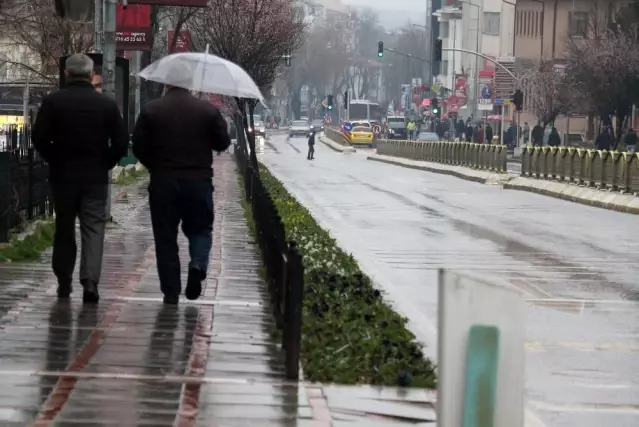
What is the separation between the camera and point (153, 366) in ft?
28.5

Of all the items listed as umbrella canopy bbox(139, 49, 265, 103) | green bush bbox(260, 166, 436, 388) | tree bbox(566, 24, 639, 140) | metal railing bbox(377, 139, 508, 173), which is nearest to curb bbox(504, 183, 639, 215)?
metal railing bbox(377, 139, 508, 173)

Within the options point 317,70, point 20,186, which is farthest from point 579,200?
point 317,70

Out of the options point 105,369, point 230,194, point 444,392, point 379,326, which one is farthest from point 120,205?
point 444,392

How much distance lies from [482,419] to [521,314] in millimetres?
334

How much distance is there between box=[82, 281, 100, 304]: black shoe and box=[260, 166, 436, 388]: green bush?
60.2 inches

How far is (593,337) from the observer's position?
11.8 meters

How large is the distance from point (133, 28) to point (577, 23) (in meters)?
72.9

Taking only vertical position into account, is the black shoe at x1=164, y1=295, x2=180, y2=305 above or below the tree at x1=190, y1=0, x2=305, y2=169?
below

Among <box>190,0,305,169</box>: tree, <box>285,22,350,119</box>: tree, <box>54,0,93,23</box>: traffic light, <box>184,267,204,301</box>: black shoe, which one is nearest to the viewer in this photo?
<box>184,267,204,301</box>: black shoe

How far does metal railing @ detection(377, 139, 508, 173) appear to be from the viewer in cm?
5200

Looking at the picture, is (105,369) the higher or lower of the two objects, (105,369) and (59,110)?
the lower

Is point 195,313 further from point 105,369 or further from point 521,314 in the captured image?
point 521,314

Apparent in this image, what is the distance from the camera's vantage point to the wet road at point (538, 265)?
938 cm

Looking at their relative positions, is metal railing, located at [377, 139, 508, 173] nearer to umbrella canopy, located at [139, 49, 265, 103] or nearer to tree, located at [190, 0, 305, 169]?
tree, located at [190, 0, 305, 169]
